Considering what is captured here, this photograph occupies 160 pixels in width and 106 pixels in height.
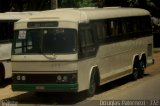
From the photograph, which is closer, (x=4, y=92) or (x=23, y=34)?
(x=23, y=34)

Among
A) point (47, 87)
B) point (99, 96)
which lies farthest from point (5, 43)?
point (47, 87)

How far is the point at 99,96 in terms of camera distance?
58.4 feet

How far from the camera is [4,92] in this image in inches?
757

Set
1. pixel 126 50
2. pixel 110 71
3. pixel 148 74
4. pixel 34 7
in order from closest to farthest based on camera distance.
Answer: pixel 110 71 → pixel 126 50 → pixel 148 74 → pixel 34 7

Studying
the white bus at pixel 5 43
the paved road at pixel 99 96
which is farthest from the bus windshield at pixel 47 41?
the white bus at pixel 5 43

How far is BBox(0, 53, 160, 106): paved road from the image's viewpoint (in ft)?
54.9

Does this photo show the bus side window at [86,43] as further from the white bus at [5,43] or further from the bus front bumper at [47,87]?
the white bus at [5,43]

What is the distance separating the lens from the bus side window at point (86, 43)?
16.5m

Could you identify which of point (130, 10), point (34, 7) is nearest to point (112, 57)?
point (130, 10)

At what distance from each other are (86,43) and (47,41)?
1.32 metres

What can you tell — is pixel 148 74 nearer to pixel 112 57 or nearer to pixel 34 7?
pixel 112 57

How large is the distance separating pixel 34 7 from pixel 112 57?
1639cm

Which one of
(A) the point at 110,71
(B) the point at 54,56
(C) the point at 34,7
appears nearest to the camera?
(B) the point at 54,56

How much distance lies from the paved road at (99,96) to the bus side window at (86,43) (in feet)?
4.77
